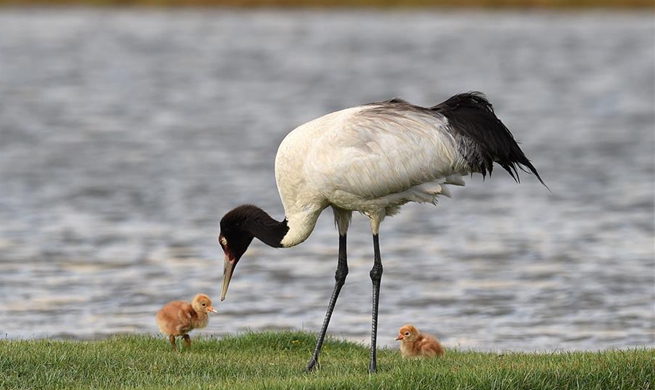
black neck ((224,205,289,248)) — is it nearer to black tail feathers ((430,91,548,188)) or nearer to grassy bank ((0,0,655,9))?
black tail feathers ((430,91,548,188))

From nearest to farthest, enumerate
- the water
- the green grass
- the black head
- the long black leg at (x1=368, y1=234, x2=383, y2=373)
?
the green grass < the long black leg at (x1=368, y1=234, x2=383, y2=373) < the black head < the water

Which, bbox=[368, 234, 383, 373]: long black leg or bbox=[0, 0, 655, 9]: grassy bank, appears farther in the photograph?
bbox=[0, 0, 655, 9]: grassy bank

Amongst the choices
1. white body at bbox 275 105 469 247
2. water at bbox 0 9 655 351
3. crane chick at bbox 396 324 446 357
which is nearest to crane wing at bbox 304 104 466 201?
white body at bbox 275 105 469 247

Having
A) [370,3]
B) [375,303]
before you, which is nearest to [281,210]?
[375,303]

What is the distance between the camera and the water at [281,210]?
50.4 feet

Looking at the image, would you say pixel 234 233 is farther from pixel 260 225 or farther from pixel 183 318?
pixel 183 318

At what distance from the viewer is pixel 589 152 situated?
29094 mm

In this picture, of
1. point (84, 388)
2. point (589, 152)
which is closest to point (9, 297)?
point (84, 388)

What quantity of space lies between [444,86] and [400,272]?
23423mm

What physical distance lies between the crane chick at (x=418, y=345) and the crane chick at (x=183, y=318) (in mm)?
→ 1676

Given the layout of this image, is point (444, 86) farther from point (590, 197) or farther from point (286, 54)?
point (590, 197)

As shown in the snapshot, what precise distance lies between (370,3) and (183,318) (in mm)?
61545

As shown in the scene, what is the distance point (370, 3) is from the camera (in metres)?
71.9

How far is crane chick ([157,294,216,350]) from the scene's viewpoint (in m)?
11.5
